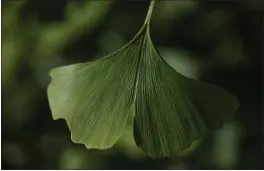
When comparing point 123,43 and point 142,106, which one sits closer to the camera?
point 142,106

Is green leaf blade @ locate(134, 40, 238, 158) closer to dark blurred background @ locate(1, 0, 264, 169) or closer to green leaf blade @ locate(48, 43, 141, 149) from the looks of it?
green leaf blade @ locate(48, 43, 141, 149)

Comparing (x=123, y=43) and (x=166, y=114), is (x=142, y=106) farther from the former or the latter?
(x=123, y=43)

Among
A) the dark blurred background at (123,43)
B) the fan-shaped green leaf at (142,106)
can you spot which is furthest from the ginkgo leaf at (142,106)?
the dark blurred background at (123,43)

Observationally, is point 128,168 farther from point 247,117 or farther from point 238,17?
point 238,17

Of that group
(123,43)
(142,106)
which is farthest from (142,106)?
(123,43)

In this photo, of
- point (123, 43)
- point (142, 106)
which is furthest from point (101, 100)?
point (123, 43)

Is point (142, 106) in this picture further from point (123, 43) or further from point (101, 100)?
point (123, 43)
